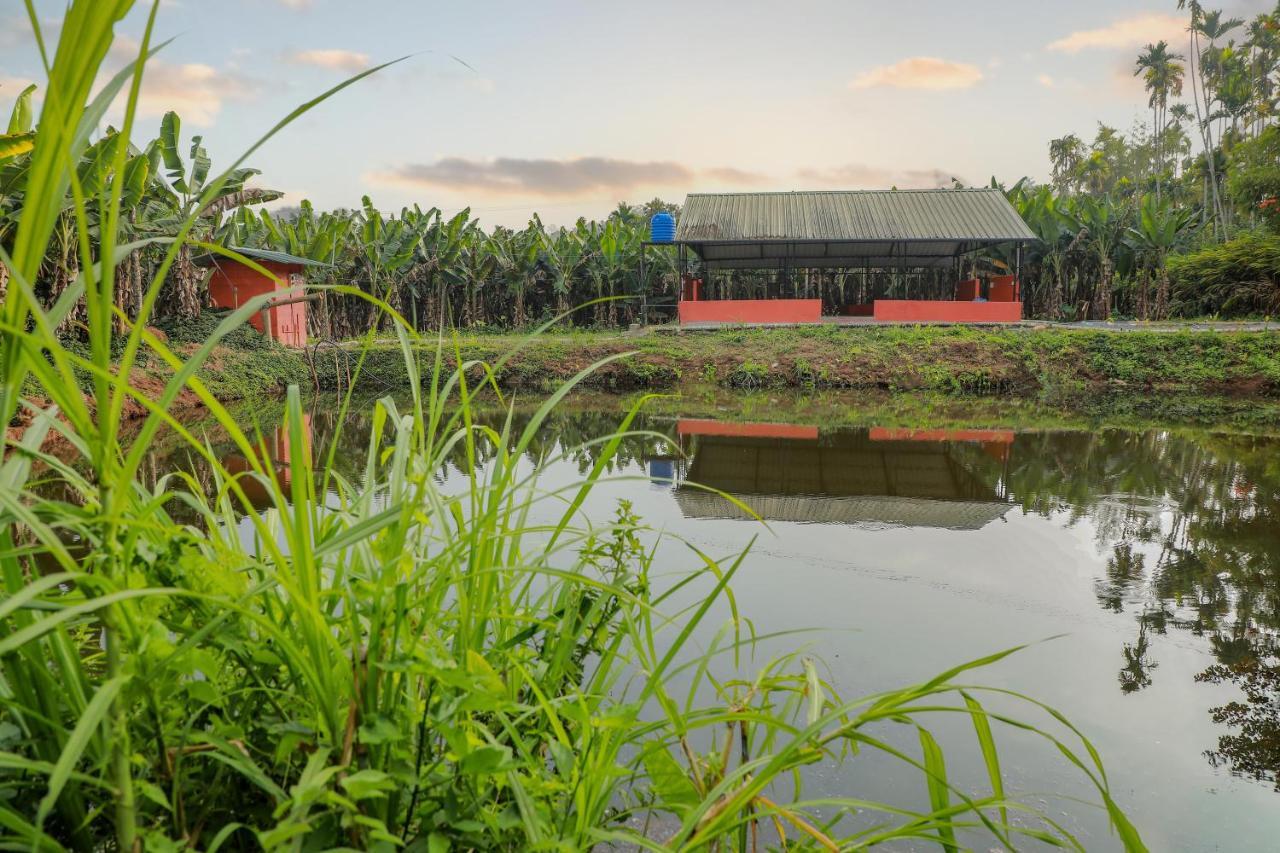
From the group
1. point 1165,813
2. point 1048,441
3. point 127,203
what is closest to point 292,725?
point 1165,813

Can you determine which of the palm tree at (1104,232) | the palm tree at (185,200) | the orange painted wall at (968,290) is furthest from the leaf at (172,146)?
the palm tree at (1104,232)

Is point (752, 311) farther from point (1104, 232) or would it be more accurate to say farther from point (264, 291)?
point (1104, 232)

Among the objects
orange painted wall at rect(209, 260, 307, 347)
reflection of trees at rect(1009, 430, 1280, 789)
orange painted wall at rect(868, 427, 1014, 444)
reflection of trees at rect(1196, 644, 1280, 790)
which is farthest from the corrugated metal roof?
reflection of trees at rect(1196, 644, 1280, 790)

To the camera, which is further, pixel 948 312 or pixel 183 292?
pixel 948 312

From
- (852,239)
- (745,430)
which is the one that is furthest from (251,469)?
(852,239)

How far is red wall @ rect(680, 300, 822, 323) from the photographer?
787 inches

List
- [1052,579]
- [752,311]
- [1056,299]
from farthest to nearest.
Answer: [1056,299]
[752,311]
[1052,579]

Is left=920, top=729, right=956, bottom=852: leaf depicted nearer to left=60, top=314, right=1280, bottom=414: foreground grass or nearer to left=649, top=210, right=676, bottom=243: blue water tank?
left=60, top=314, right=1280, bottom=414: foreground grass

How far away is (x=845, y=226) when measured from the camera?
20.8 meters

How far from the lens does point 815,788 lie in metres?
2.61

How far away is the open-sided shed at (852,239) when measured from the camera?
19578mm

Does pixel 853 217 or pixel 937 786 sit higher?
pixel 853 217

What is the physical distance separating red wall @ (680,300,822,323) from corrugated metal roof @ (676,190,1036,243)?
154 cm

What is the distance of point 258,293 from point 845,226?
46.2 ft
